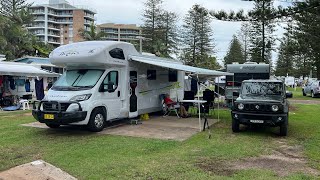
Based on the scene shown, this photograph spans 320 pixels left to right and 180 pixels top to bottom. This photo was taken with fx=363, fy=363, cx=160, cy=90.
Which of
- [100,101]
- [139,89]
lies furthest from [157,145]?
[139,89]

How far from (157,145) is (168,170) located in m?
2.19

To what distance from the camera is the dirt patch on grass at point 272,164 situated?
6539 mm

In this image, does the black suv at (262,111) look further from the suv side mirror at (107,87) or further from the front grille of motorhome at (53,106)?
the front grille of motorhome at (53,106)

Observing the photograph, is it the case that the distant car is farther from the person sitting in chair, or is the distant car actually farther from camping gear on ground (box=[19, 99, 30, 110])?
camping gear on ground (box=[19, 99, 30, 110])

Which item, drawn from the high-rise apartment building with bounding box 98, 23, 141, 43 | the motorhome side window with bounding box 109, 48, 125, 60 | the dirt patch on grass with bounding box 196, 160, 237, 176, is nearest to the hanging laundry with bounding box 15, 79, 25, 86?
the motorhome side window with bounding box 109, 48, 125, 60

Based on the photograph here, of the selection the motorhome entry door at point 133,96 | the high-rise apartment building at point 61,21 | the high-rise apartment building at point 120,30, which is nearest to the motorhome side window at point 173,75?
the motorhome entry door at point 133,96

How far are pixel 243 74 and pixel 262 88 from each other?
697 centimetres

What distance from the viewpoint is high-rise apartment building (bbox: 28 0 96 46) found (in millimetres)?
104438

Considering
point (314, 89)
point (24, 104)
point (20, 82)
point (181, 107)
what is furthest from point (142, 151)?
point (314, 89)

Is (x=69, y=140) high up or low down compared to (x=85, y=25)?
down

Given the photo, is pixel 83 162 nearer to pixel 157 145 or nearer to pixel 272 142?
pixel 157 145

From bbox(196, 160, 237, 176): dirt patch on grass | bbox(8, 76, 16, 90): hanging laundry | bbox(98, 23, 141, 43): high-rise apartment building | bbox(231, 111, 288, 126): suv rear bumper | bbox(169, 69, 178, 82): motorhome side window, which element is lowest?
bbox(196, 160, 237, 176): dirt patch on grass

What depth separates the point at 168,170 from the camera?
6492 mm

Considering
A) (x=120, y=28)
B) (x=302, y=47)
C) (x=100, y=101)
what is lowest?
(x=100, y=101)
